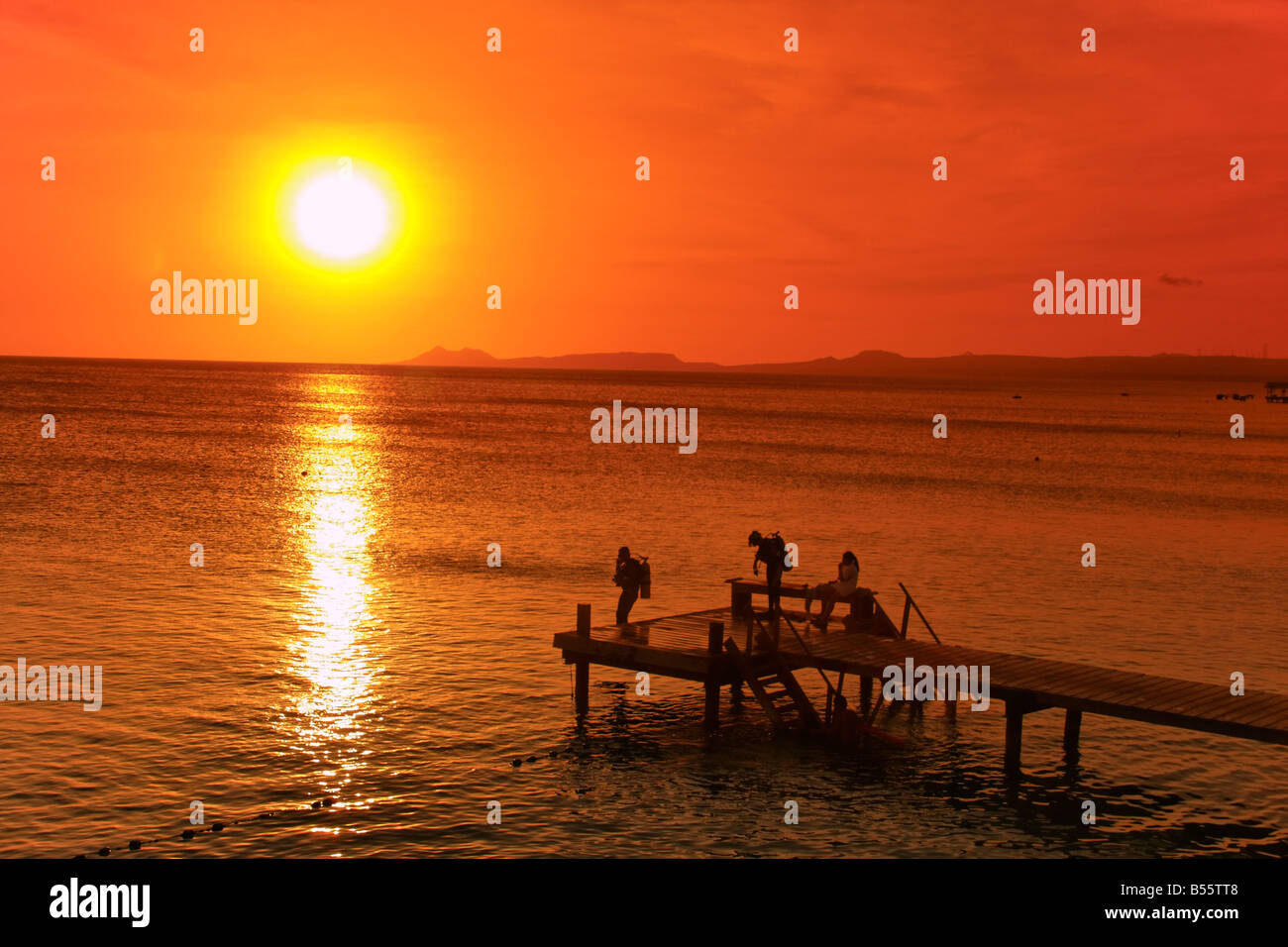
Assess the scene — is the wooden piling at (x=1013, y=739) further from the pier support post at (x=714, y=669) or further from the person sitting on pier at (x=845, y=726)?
the pier support post at (x=714, y=669)

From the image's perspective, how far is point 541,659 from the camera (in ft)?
94.5

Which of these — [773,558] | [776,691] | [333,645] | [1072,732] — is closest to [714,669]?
[776,691]

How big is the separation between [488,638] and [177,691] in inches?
322

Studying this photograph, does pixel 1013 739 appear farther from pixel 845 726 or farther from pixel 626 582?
pixel 626 582

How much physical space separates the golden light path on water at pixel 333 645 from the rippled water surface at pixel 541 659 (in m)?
0.12

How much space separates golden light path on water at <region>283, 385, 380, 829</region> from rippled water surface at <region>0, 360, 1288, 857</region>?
0.12m

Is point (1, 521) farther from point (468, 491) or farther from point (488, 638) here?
point (488, 638)

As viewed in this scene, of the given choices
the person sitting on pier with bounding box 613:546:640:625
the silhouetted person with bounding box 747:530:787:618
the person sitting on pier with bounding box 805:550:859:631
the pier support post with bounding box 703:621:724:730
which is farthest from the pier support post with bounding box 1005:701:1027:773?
the person sitting on pier with bounding box 613:546:640:625

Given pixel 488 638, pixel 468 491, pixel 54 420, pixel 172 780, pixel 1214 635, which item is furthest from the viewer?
pixel 54 420

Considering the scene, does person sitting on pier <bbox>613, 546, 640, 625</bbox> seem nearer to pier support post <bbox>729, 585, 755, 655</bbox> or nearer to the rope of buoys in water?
pier support post <bbox>729, 585, 755, 655</bbox>

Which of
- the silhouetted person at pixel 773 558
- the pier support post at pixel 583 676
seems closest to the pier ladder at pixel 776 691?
the silhouetted person at pixel 773 558

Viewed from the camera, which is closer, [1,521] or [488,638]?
[488,638]

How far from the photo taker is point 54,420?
124 metres
